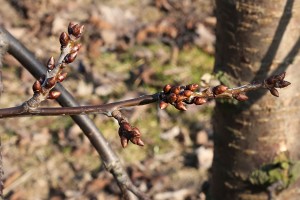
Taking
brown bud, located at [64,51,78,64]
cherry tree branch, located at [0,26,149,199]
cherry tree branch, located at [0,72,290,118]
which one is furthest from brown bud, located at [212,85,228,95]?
cherry tree branch, located at [0,26,149,199]

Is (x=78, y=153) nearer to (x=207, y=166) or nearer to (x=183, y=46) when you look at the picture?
(x=207, y=166)

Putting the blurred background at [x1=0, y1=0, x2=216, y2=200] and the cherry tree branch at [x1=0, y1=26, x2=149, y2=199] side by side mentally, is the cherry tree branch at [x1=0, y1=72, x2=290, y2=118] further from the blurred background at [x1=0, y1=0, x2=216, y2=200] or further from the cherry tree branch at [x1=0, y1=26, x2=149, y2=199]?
the blurred background at [x1=0, y1=0, x2=216, y2=200]

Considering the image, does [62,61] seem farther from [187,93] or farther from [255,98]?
[255,98]

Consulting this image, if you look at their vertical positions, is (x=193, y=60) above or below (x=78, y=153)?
above

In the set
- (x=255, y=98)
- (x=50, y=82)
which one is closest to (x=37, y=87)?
(x=50, y=82)

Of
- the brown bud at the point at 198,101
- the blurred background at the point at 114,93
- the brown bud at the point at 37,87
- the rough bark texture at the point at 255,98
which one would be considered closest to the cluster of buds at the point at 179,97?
the brown bud at the point at 198,101

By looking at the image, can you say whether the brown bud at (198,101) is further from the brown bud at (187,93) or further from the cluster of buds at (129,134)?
the cluster of buds at (129,134)

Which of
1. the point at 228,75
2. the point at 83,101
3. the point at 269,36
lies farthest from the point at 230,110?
the point at 83,101
